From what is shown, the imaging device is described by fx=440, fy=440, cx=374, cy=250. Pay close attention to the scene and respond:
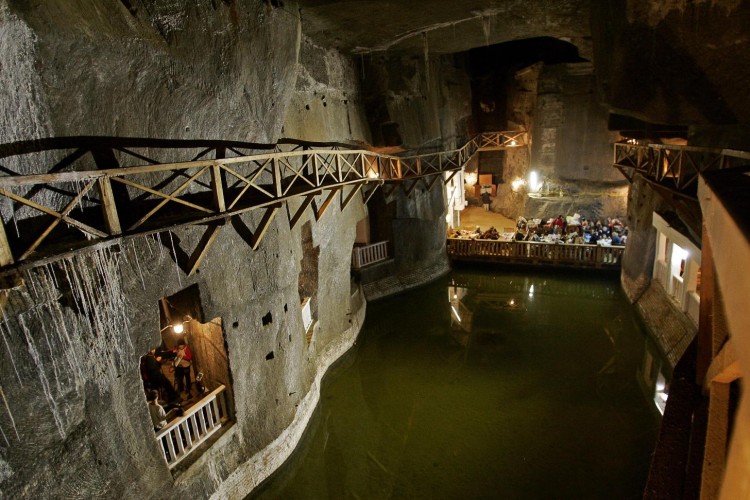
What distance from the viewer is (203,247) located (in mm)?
5840

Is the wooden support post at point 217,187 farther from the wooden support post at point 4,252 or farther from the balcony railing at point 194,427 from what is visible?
the balcony railing at point 194,427

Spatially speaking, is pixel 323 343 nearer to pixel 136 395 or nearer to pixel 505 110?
pixel 136 395

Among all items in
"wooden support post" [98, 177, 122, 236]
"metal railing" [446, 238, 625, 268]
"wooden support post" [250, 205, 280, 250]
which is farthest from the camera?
"metal railing" [446, 238, 625, 268]

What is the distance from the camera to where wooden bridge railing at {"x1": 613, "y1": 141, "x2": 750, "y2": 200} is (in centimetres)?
732

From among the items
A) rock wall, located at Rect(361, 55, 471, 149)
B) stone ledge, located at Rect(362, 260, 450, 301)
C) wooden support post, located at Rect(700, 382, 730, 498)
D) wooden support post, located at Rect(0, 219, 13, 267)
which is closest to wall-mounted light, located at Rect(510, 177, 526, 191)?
rock wall, located at Rect(361, 55, 471, 149)

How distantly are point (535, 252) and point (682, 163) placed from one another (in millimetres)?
9290

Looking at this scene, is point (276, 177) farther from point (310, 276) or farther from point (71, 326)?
point (310, 276)

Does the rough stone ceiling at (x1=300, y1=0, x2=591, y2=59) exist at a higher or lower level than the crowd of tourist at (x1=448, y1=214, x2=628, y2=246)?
higher

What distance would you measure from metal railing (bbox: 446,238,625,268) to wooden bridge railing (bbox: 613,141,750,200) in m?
5.10

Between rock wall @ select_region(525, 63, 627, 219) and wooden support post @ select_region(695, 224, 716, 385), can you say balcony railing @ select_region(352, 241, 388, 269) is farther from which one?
wooden support post @ select_region(695, 224, 716, 385)

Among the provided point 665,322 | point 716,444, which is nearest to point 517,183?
point 665,322

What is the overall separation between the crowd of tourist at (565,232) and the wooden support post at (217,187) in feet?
Answer: 48.7

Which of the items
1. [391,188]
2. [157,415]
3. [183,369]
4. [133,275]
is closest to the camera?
[133,275]

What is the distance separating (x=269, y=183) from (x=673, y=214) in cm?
1056
